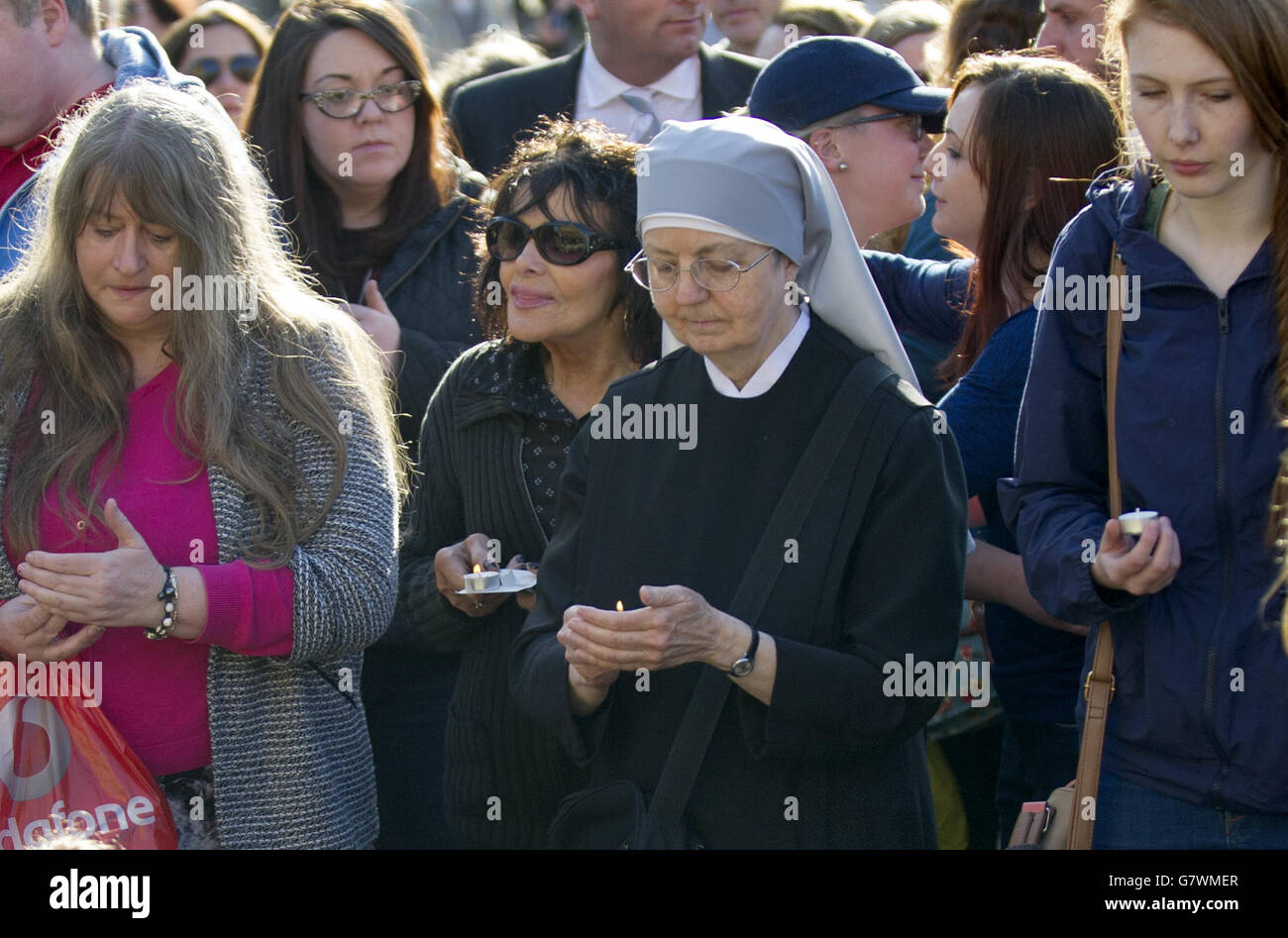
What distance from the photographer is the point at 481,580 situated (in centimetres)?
356

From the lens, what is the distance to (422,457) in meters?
4.07

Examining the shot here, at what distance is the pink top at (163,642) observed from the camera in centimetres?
340

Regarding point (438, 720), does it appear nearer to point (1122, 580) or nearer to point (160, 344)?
point (160, 344)

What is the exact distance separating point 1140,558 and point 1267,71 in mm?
913

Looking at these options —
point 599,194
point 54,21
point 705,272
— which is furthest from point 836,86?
point 54,21

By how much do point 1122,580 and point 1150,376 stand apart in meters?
0.40

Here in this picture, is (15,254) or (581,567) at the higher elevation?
(15,254)

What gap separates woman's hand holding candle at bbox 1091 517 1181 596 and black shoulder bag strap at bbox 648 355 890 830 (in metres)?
0.46

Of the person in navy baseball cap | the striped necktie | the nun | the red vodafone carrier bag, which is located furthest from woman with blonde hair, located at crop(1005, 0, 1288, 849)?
the striped necktie

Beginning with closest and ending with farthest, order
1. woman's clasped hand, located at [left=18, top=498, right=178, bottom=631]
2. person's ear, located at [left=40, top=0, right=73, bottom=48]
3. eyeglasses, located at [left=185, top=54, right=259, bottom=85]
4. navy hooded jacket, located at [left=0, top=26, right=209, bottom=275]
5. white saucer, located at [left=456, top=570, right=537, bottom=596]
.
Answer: woman's clasped hand, located at [left=18, top=498, right=178, bottom=631] < white saucer, located at [left=456, top=570, right=537, bottom=596] < navy hooded jacket, located at [left=0, top=26, right=209, bottom=275] < person's ear, located at [left=40, top=0, right=73, bottom=48] < eyeglasses, located at [left=185, top=54, right=259, bottom=85]

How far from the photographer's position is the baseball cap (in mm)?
4594

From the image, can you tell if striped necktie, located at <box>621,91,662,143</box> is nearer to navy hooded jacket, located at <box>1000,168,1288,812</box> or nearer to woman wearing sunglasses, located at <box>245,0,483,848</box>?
woman wearing sunglasses, located at <box>245,0,483,848</box>

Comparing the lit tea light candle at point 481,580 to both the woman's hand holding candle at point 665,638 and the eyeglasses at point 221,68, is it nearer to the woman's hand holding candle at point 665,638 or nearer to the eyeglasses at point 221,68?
the woman's hand holding candle at point 665,638
